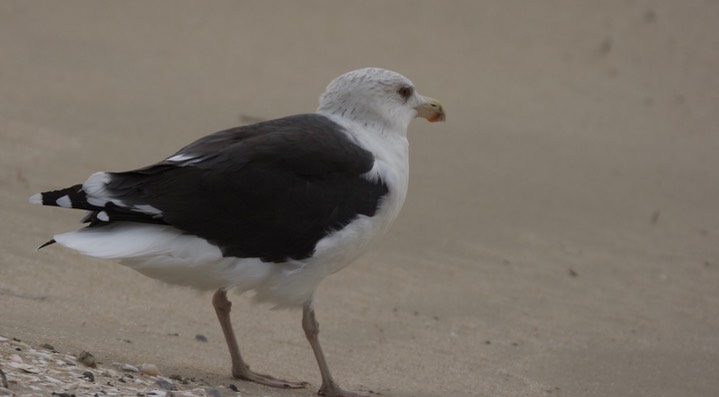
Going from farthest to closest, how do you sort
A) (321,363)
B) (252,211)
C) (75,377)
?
(321,363) < (252,211) < (75,377)

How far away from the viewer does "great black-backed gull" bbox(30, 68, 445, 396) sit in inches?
195

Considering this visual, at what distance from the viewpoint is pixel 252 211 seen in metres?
5.14

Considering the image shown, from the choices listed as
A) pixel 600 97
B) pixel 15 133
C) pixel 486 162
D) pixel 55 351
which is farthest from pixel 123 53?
pixel 55 351

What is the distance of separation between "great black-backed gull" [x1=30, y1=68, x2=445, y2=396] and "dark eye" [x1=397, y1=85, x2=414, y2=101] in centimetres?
48

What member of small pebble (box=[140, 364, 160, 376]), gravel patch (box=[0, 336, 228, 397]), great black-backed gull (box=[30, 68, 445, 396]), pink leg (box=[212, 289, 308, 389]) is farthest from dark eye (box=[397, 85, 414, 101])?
small pebble (box=[140, 364, 160, 376])

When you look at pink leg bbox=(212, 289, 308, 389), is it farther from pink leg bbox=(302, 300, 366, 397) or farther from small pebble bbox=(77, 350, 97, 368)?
small pebble bbox=(77, 350, 97, 368)

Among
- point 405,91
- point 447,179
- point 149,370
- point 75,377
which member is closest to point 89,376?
point 75,377

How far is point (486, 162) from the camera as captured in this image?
10000 mm

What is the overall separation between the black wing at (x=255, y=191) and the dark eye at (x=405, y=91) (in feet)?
2.16

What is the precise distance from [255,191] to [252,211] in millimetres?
83

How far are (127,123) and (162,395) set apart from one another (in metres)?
5.24

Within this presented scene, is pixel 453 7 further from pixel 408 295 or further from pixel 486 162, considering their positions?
pixel 408 295

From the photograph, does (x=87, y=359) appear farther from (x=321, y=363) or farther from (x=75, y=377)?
(x=321, y=363)

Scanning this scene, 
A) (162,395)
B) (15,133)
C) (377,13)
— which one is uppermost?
(377,13)
